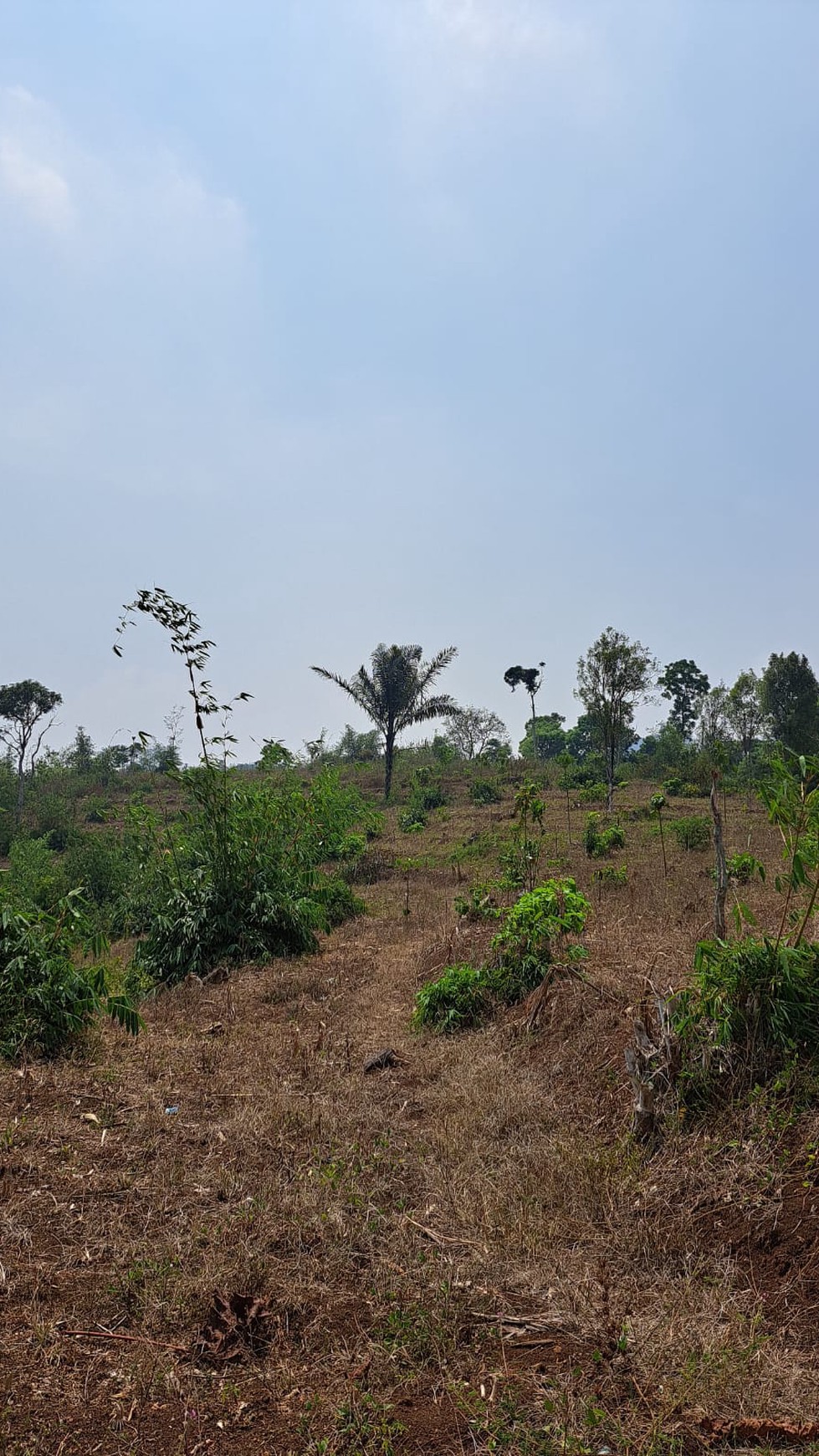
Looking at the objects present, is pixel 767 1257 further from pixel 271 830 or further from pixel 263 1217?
pixel 271 830

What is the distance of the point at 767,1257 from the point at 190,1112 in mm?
3005

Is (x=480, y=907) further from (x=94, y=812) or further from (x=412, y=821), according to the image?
(x=94, y=812)

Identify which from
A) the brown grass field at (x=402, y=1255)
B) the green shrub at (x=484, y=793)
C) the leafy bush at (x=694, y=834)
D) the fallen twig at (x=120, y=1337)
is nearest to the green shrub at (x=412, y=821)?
the green shrub at (x=484, y=793)

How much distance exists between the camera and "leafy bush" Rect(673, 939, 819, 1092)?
358 cm

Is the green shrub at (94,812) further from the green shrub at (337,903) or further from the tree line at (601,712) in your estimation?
the green shrub at (337,903)

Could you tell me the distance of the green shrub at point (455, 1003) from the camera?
5.82 metres

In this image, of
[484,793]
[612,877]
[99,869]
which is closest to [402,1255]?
[612,877]

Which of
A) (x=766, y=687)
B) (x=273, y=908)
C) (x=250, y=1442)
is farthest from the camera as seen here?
(x=766, y=687)

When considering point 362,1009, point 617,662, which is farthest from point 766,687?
point 362,1009

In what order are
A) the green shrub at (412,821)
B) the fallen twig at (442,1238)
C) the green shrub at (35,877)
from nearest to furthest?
1. the fallen twig at (442,1238)
2. the green shrub at (35,877)
3. the green shrub at (412,821)

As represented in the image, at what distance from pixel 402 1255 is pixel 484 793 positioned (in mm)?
22986

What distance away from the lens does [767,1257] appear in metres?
2.77

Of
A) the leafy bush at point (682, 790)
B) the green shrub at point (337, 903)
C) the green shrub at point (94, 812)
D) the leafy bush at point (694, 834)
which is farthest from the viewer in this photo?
the green shrub at point (94, 812)

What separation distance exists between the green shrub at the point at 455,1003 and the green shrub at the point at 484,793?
19342 millimetres
